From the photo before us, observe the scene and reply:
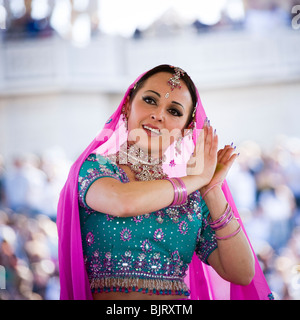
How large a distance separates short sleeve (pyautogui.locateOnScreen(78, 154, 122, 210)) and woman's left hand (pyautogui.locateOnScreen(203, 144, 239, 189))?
29 centimetres

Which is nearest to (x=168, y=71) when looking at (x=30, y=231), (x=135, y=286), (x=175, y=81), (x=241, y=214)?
(x=175, y=81)

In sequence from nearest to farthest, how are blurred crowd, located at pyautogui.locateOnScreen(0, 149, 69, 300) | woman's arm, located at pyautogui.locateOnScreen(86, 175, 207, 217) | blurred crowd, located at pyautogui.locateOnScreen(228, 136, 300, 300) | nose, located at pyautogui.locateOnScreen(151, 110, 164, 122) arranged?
woman's arm, located at pyautogui.locateOnScreen(86, 175, 207, 217)
nose, located at pyautogui.locateOnScreen(151, 110, 164, 122)
blurred crowd, located at pyautogui.locateOnScreen(0, 149, 69, 300)
blurred crowd, located at pyautogui.locateOnScreen(228, 136, 300, 300)

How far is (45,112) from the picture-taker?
7500mm

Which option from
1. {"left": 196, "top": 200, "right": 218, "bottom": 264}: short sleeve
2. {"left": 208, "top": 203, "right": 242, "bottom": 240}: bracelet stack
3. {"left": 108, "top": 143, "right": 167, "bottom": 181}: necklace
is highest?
{"left": 108, "top": 143, "right": 167, "bottom": 181}: necklace

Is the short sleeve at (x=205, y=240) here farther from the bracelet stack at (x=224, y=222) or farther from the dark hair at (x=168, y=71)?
the dark hair at (x=168, y=71)

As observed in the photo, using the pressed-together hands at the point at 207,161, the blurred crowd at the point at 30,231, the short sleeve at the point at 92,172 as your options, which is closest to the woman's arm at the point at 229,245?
the pressed-together hands at the point at 207,161

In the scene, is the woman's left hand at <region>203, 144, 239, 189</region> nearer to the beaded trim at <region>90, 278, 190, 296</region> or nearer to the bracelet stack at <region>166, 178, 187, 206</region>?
the bracelet stack at <region>166, 178, 187, 206</region>

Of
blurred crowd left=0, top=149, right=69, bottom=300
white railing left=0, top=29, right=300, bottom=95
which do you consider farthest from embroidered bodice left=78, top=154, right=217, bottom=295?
white railing left=0, top=29, right=300, bottom=95

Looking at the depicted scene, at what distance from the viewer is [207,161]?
1.31m

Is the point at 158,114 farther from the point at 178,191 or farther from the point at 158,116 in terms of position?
the point at 178,191

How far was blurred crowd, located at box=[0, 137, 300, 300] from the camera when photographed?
12.7 feet

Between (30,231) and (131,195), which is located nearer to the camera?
(131,195)

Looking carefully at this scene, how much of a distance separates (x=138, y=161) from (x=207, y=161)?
0.23 meters

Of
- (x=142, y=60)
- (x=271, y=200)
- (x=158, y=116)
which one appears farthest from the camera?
(x=142, y=60)
